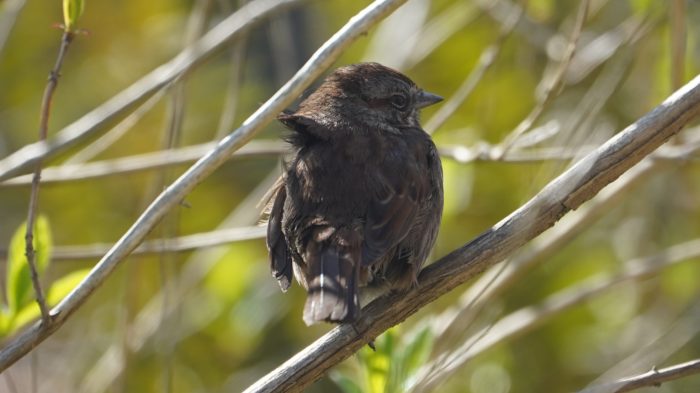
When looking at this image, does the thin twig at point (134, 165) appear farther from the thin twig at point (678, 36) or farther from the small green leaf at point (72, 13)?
the thin twig at point (678, 36)

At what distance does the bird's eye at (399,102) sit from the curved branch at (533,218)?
1281 millimetres

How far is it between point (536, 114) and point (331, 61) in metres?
1.13

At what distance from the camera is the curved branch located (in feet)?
10.4

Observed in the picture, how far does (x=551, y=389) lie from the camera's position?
5.99 metres

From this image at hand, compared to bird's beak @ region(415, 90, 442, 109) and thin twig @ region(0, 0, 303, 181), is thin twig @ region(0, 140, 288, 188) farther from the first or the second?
bird's beak @ region(415, 90, 442, 109)

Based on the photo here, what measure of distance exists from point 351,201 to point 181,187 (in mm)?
1063

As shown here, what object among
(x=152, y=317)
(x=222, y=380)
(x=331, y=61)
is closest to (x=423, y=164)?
(x=331, y=61)

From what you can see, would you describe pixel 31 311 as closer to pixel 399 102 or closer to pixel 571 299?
pixel 399 102

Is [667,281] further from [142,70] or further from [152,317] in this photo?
[142,70]

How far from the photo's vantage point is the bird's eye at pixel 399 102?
14.9 ft

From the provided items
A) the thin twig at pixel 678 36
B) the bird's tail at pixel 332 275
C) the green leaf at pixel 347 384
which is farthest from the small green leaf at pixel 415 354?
the thin twig at pixel 678 36

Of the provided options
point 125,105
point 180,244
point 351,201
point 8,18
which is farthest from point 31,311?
point 8,18

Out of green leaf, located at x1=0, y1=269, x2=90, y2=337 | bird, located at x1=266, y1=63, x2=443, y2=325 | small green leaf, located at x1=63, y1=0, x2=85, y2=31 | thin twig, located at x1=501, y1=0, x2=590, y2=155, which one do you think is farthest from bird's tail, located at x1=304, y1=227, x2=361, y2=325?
small green leaf, located at x1=63, y1=0, x2=85, y2=31

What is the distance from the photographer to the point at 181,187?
117 inches
